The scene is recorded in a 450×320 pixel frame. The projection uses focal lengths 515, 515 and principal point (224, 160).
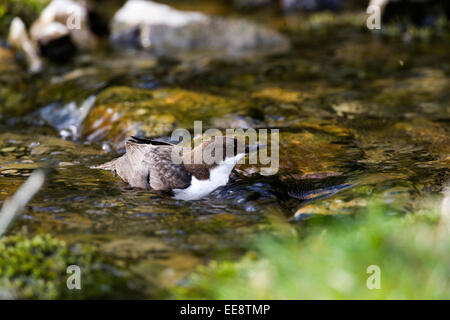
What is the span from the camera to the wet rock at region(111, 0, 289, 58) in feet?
48.3

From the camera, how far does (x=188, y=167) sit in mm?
6574

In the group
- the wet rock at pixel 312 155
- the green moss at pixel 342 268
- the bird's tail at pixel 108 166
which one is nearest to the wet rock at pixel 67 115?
the bird's tail at pixel 108 166

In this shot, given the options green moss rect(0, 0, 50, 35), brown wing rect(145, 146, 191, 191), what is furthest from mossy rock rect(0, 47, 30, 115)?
brown wing rect(145, 146, 191, 191)

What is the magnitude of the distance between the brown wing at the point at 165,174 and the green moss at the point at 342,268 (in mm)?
1921

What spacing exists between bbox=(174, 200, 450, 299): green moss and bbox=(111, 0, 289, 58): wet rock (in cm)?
1030

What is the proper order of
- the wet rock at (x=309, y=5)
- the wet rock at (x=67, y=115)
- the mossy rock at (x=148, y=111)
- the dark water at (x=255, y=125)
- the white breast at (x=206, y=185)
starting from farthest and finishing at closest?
the wet rock at (x=309, y=5) → the wet rock at (x=67, y=115) → the mossy rock at (x=148, y=111) → the white breast at (x=206, y=185) → the dark water at (x=255, y=125)

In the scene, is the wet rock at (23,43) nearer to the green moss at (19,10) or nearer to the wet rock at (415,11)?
the green moss at (19,10)

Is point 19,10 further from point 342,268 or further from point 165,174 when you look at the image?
point 342,268

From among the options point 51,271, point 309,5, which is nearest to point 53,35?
point 309,5

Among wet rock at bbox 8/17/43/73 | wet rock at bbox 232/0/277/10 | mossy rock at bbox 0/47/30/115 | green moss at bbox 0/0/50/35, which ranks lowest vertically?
mossy rock at bbox 0/47/30/115

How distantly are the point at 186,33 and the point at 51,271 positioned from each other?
11.6 m

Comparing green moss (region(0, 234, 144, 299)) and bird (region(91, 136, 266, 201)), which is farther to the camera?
bird (region(91, 136, 266, 201))

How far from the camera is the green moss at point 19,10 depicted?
14.9 metres

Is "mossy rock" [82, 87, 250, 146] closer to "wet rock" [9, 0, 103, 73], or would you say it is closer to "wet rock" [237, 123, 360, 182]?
"wet rock" [237, 123, 360, 182]
